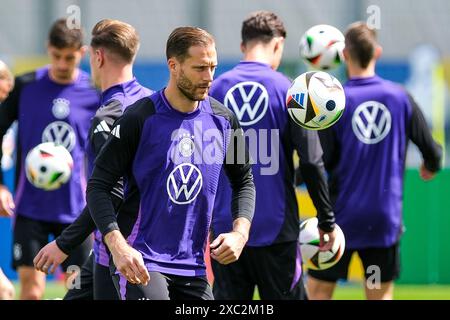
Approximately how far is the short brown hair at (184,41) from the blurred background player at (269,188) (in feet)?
4.93

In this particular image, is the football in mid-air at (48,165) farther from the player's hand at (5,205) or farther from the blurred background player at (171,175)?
the blurred background player at (171,175)

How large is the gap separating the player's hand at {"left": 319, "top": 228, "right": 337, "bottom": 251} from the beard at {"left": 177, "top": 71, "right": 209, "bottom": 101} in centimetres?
185

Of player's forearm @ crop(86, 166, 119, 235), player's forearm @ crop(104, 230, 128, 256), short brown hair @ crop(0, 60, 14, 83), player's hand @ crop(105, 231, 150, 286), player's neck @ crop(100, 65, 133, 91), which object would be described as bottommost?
player's hand @ crop(105, 231, 150, 286)

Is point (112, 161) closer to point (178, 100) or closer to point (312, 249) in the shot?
point (178, 100)

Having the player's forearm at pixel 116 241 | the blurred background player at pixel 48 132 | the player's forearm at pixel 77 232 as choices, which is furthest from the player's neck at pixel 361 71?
the player's forearm at pixel 116 241

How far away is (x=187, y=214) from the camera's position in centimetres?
539

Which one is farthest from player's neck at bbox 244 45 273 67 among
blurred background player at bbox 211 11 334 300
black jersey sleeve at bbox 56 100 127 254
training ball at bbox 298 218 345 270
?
black jersey sleeve at bbox 56 100 127 254

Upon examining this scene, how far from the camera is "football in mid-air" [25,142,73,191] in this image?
7848mm

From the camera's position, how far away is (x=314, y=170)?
264 inches

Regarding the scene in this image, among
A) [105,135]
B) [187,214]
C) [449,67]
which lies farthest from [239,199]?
[449,67]

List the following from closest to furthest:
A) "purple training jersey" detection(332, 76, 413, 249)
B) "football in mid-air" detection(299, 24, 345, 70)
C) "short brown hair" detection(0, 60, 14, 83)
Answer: "football in mid-air" detection(299, 24, 345, 70) → "short brown hair" detection(0, 60, 14, 83) → "purple training jersey" detection(332, 76, 413, 249)

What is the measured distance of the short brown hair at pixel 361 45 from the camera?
25.9 ft

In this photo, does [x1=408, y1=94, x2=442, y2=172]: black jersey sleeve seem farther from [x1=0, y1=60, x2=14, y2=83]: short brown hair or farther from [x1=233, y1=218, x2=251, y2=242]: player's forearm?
[x1=0, y1=60, x2=14, y2=83]: short brown hair
